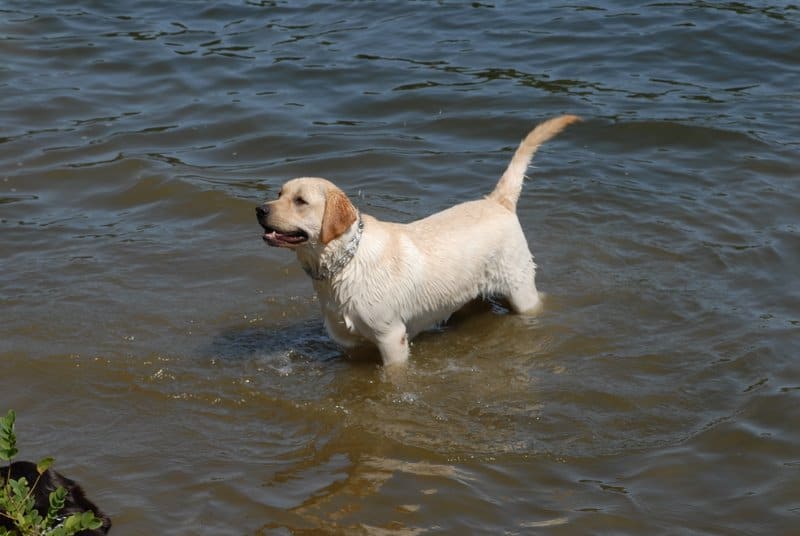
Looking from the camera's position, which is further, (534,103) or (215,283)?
(534,103)

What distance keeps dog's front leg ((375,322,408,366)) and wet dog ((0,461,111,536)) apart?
253 centimetres

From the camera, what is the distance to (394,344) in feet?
23.0

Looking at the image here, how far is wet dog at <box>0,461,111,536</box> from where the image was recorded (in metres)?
4.46

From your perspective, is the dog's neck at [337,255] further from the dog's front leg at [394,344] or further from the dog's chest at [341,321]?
the dog's front leg at [394,344]

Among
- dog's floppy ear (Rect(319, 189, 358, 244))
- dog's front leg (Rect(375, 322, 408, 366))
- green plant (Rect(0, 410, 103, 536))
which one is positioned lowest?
dog's front leg (Rect(375, 322, 408, 366))

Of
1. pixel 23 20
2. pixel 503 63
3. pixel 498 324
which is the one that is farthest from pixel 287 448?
pixel 23 20

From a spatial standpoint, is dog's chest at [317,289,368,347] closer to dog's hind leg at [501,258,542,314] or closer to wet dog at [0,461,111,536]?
dog's hind leg at [501,258,542,314]

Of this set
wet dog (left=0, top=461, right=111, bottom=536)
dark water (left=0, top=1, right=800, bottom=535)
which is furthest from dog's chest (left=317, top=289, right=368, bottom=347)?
wet dog (left=0, top=461, right=111, bottom=536)

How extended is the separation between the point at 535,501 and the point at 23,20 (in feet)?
42.4

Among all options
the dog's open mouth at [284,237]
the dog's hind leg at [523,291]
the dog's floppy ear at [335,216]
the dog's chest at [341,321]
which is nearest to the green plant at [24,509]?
the dog's open mouth at [284,237]

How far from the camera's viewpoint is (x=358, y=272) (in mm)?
6770

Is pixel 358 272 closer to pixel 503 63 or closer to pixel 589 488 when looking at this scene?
pixel 589 488

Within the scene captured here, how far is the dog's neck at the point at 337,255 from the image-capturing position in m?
6.61

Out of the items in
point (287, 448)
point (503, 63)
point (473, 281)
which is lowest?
point (287, 448)
